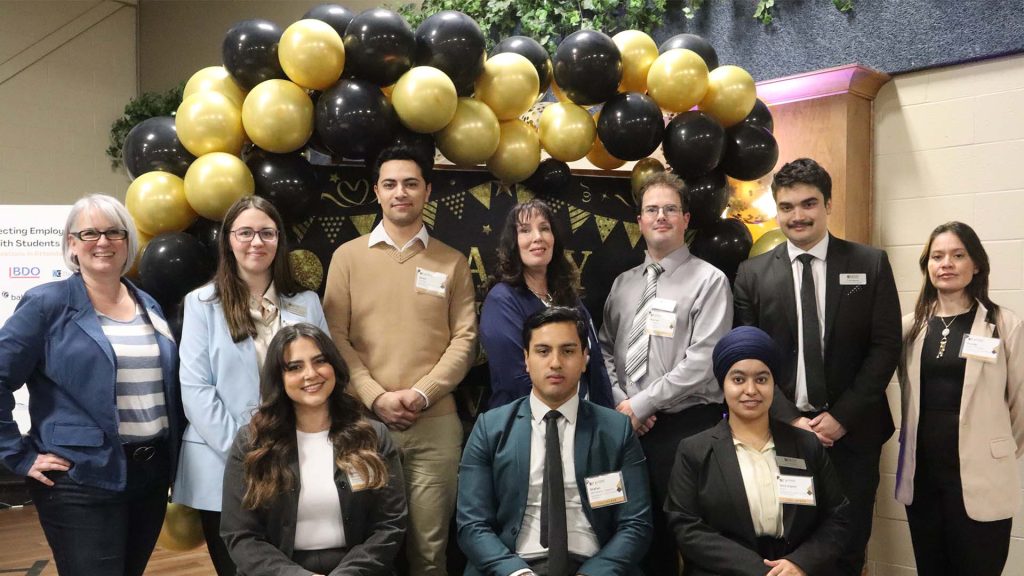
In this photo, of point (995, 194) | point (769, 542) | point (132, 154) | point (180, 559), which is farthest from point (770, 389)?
point (180, 559)

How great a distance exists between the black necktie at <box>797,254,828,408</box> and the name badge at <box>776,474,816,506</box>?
0.57m

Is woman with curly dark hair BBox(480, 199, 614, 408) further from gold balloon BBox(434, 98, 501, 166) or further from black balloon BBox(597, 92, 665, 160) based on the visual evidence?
black balloon BBox(597, 92, 665, 160)

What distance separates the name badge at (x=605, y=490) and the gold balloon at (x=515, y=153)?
1.33 metres

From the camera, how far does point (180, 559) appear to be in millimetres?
4820

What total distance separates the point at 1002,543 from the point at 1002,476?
0.71 feet

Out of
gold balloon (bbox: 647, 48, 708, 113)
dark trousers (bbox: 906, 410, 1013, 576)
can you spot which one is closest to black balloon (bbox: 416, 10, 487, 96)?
gold balloon (bbox: 647, 48, 708, 113)

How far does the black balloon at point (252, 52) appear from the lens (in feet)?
9.61

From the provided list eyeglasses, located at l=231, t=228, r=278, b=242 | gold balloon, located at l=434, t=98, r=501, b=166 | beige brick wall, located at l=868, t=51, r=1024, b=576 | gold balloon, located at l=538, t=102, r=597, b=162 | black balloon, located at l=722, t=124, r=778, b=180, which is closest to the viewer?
eyeglasses, located at l=231, t=228, r=278, b=242

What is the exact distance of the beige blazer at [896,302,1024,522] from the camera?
2.75m

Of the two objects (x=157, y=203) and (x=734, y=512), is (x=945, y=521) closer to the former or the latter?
(x=734, y=512)

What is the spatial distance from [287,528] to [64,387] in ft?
2.36

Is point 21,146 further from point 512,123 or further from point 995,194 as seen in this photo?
point 995,194

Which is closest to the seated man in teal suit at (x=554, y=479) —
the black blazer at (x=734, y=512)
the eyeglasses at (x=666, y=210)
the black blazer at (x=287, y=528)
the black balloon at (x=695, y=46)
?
the black blazer at (x=734, y=512)

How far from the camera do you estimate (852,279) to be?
2.93 m
